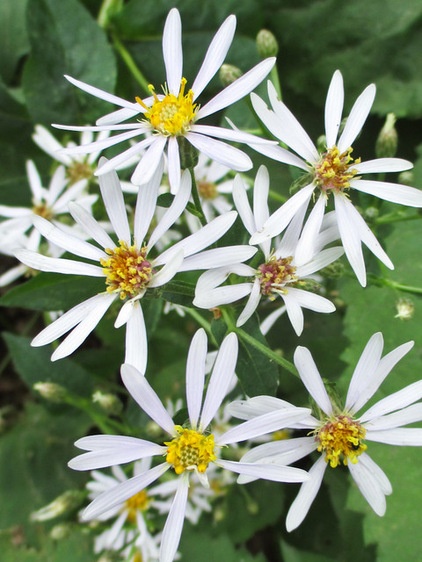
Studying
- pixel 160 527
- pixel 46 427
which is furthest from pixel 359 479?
pixel 46 427

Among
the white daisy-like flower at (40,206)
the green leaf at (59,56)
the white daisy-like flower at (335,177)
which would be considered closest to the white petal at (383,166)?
the white daisy-like flower at (335,177)

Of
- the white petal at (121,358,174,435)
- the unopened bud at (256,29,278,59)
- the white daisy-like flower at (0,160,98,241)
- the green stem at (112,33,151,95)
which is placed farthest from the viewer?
the green stem at (112,33,151,95)

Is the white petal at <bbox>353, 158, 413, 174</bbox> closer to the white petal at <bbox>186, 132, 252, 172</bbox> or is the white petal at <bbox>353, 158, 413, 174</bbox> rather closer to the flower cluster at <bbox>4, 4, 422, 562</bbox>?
the flower cluster at <bbox>4, 4, 422, 562</bbox>

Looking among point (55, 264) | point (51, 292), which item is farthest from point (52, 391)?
point (55, 264)

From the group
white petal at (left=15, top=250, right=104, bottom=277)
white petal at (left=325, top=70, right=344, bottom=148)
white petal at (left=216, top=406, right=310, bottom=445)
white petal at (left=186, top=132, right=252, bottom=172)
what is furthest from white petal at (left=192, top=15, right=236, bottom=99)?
white petal at (left=216, top=406, right=310, bottom=445)

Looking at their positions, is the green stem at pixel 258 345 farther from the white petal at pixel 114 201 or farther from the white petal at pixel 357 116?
the white petal at pixel 357 116
